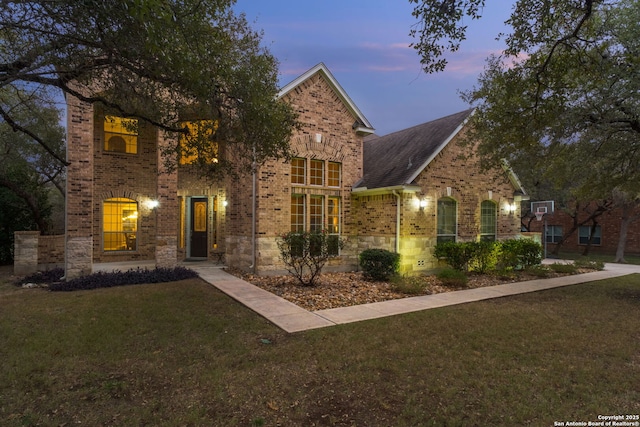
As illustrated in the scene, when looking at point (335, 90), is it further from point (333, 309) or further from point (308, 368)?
point (308, 368)

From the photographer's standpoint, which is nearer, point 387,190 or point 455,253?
point 387,190

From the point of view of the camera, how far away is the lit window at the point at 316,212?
41.9 feet

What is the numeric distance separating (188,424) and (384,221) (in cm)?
1016

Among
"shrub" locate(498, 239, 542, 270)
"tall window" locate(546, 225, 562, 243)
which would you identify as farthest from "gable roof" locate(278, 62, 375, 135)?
"tall window" locate(546, 225, 562, 243)

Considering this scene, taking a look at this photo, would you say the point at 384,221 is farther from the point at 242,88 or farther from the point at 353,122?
the point at 242,88

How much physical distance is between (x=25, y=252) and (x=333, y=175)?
10790 millimetres

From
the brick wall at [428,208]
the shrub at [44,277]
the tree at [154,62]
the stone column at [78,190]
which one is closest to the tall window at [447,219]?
the brick wall at [428,208]

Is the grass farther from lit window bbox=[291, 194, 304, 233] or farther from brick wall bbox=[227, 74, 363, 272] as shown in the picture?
lit window bbox=[291, 194, 304, 233]

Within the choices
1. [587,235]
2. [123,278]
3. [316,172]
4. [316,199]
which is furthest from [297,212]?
[587,235]

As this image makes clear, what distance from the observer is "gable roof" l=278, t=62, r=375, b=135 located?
12.1m

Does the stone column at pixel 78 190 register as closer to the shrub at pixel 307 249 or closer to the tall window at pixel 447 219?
the shrub at pixel 307 249

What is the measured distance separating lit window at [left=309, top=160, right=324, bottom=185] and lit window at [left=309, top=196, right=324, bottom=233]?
0.60 m

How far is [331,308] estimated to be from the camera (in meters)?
7.80

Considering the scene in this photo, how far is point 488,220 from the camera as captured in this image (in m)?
14.9
